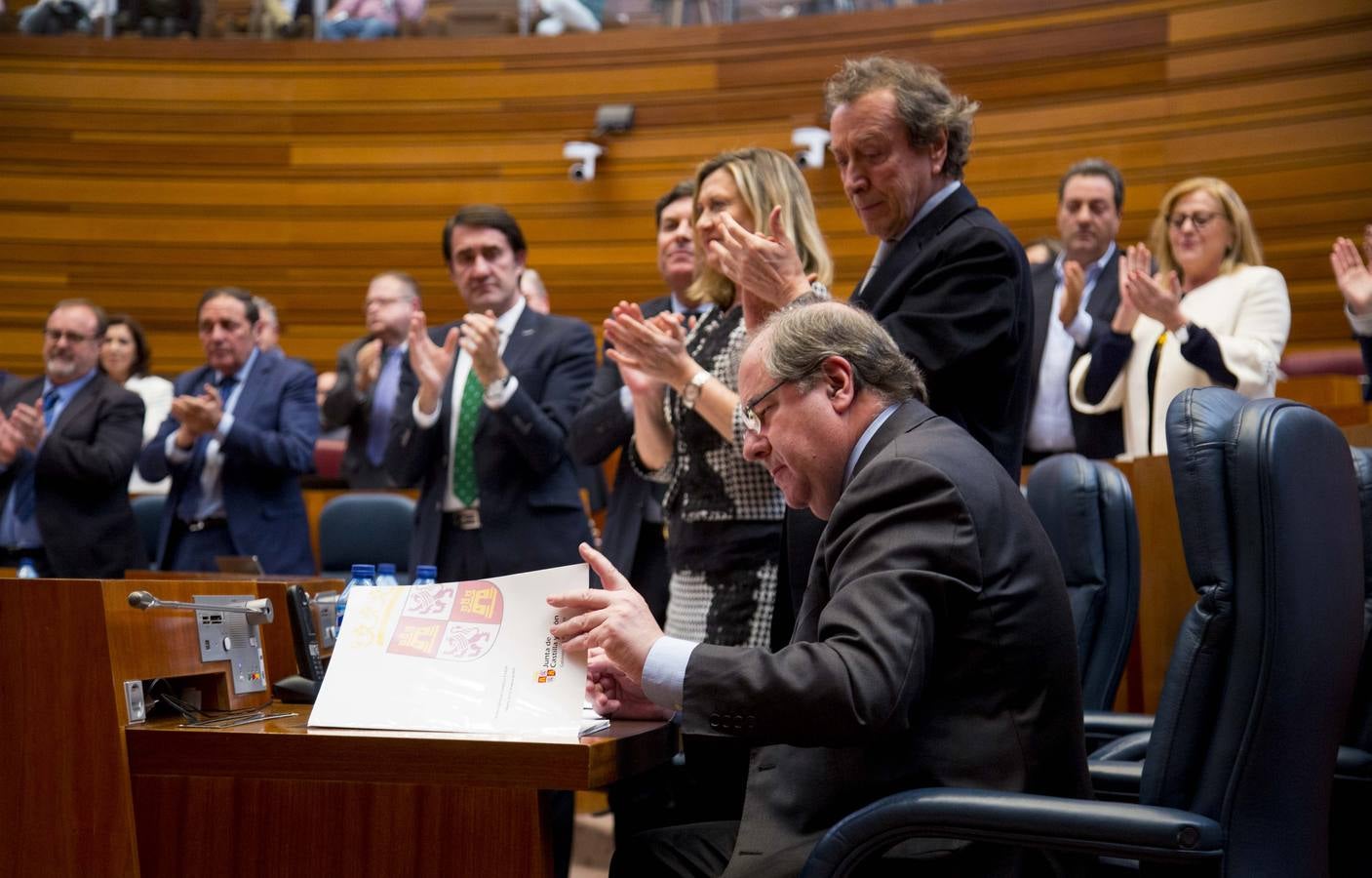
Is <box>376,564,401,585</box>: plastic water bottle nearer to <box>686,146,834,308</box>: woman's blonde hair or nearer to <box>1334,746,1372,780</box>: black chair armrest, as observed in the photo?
<box>686,146,834,308</box>: woman's blonde hair

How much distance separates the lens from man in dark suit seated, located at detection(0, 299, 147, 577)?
370cm

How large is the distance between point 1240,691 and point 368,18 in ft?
22.6

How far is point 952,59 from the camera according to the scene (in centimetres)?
620

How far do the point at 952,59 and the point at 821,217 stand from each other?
0.96m

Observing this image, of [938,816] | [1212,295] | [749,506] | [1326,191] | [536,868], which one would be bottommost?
[536,868]

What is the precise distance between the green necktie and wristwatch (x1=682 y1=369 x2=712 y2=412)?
0.89 metres

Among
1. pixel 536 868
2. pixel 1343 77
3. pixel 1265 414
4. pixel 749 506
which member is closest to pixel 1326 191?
pixel 1343 77

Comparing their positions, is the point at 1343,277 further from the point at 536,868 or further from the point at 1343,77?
the point at 536,868

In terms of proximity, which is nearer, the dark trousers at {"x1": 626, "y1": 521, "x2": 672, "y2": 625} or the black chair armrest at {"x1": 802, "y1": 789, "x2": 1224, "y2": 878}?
the black chair armrest at {"x1": 802, "y1": 789, "x2": 1224, "y2": 878}

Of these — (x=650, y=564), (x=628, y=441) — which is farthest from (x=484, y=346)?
(x=650, y=564)

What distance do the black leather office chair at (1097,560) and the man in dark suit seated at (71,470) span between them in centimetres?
263

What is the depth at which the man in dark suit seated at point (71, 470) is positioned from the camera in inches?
146

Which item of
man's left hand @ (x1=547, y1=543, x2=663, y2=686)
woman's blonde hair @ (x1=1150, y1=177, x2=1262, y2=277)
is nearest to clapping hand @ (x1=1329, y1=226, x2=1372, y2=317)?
woman's blonde hair @ (x1=1150, y1=177, x2=1262, y2=277)

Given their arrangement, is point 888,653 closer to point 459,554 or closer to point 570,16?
point 459,554
